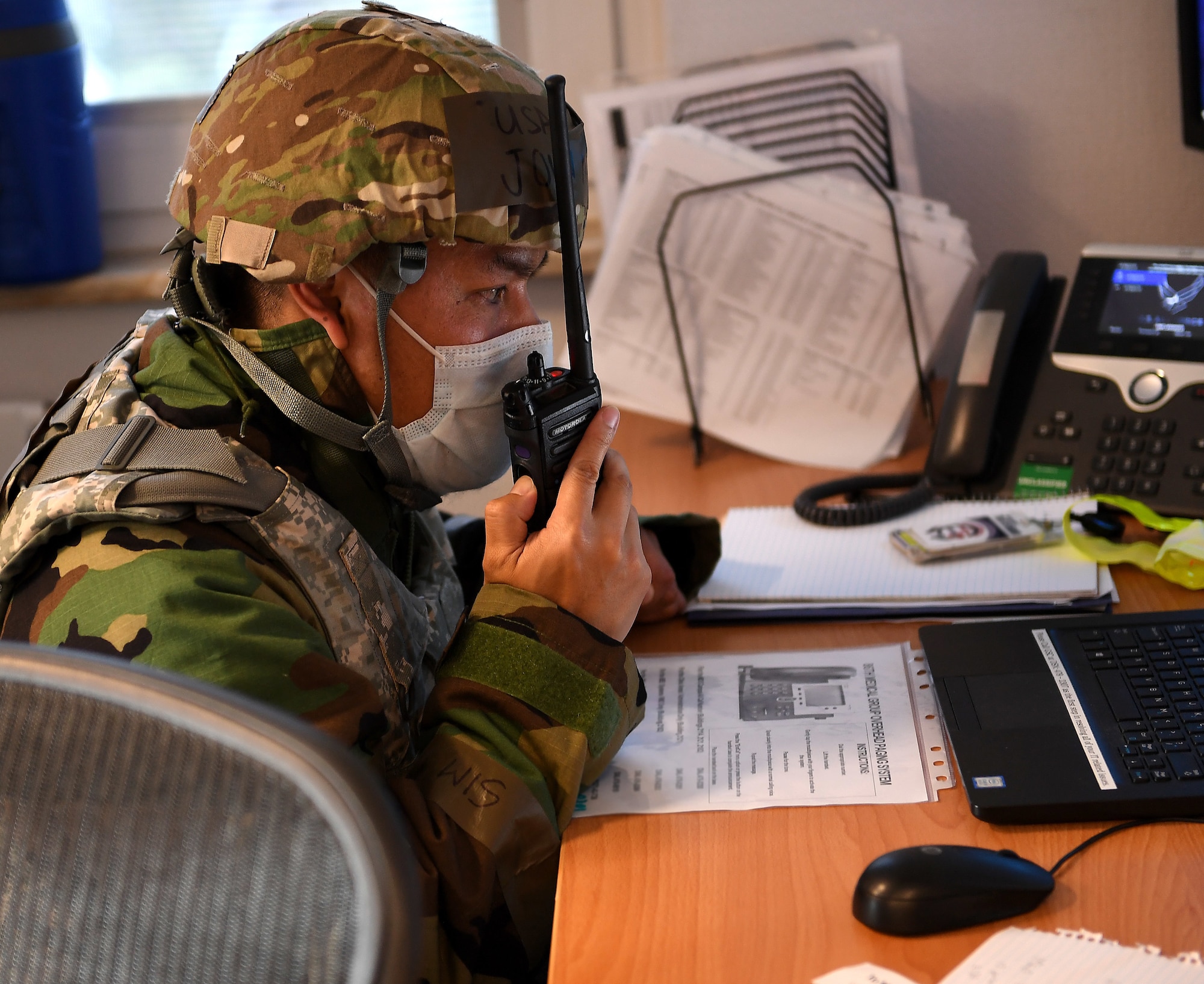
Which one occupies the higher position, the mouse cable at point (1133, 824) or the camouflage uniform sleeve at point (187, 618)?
the camouflage uniform sleeve at point (187, 618)

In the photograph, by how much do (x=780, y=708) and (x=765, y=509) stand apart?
0.40 m

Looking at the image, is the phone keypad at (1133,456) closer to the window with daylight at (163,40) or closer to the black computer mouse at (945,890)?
the black computer mouse at (945,890)

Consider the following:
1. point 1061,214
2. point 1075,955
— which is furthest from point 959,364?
point 1075,955

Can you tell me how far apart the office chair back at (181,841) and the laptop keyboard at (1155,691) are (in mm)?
539

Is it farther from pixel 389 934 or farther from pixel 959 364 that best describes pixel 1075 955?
pixel 959 364

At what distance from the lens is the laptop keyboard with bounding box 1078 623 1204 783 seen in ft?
2.27

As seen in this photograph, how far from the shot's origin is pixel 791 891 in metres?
0.63

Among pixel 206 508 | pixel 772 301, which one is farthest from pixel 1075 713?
pixel 772 301

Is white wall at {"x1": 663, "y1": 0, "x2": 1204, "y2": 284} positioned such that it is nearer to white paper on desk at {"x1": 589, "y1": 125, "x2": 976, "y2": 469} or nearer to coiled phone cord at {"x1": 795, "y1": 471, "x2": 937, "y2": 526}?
white paper on desk at {"x1": 589, "y1": 125, "x2": 976, "y2": 469}

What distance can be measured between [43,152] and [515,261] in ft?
3.77

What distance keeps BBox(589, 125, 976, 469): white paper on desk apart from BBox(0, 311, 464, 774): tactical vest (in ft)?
1.87

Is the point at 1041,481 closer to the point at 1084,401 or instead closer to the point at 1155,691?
the point at 1084,401

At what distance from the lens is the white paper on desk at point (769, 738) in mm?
729

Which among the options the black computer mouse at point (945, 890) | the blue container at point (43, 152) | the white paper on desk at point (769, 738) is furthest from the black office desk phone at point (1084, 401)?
the blue container at point (43, 152)
